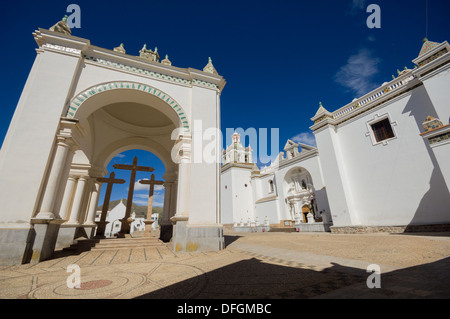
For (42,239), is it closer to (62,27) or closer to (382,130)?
(62,27)

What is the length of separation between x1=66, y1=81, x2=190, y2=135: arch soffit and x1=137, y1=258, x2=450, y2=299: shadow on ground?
17.4 feet

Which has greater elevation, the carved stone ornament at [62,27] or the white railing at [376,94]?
the white railing at [376,94]

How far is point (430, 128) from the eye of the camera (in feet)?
27.9

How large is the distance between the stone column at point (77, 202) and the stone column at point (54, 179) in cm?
381

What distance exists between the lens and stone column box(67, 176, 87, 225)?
8.36 metres

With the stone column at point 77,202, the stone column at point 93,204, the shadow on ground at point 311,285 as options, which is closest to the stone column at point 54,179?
the stone column at point 77,202

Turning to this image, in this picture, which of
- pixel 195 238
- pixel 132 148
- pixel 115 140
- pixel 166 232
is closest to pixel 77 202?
pixel 115 140

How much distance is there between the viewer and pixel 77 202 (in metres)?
8.82

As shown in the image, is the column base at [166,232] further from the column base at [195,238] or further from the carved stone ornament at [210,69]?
the carved stone ornament at [210,69]

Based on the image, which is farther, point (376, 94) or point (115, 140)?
point (376, 94)

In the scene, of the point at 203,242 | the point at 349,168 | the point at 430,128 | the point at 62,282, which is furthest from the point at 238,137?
the point at 62,282

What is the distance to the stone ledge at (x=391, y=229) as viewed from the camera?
8812 mm

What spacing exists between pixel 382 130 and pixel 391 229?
228 inches
